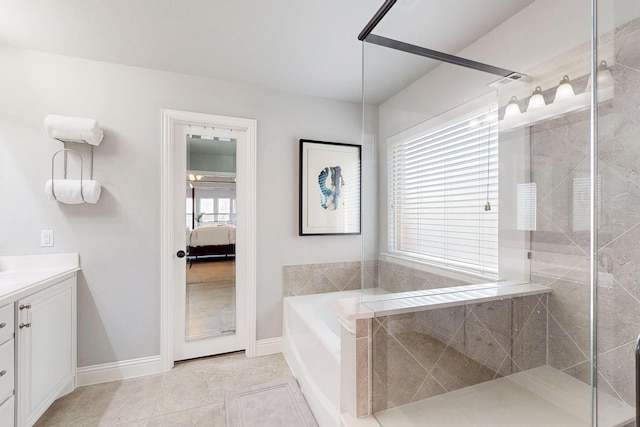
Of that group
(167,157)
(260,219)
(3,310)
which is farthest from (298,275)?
(3,310)

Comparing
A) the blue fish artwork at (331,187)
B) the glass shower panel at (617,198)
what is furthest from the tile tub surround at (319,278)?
the glass shower panel at (617,198)

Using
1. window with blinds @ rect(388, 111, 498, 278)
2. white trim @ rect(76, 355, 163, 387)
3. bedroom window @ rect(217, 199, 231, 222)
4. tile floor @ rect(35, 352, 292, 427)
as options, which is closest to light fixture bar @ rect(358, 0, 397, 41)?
window with blinds @ rect(388, 111, 498, 278)

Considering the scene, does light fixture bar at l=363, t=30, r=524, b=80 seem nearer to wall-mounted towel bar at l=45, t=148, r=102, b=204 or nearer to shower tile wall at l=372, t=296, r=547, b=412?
shower tile wall at l=372, t=296, r=547, b=412

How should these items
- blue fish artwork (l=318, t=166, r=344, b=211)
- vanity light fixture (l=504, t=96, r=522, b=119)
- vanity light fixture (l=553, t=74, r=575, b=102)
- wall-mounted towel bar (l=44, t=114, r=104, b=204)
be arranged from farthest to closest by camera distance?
blue fish artwork (l=318, t=166, r=344, b=211)
wall-mounted towel bar (l=44, t=114, r=104, b=204)
vanity light fixture (l=504, t=96, r=522, b=119)
vanity light fixture (l=553, t=74, r=575, b=102)

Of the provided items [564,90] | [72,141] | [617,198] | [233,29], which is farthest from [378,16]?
[72,141]

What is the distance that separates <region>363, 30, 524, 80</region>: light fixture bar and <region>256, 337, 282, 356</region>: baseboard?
2.49 metres

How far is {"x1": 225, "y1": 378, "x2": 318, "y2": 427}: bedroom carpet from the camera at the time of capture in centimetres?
163

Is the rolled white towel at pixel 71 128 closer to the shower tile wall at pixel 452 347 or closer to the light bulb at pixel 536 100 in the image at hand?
the shower tile wall at pixel 452 347

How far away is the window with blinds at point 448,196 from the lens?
1755 mm

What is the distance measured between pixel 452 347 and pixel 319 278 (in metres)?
1.48

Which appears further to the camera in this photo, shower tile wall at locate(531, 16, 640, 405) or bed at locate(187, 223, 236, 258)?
bed at locate(187, 223, 236, 258)

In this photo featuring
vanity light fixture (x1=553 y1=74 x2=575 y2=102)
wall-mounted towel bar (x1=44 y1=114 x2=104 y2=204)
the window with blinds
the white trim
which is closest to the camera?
vanity light fixture (x1=553 y1=74 x2=575 y2=102)

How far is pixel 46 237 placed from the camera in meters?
1.96

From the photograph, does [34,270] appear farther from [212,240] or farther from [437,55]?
[437,55]
